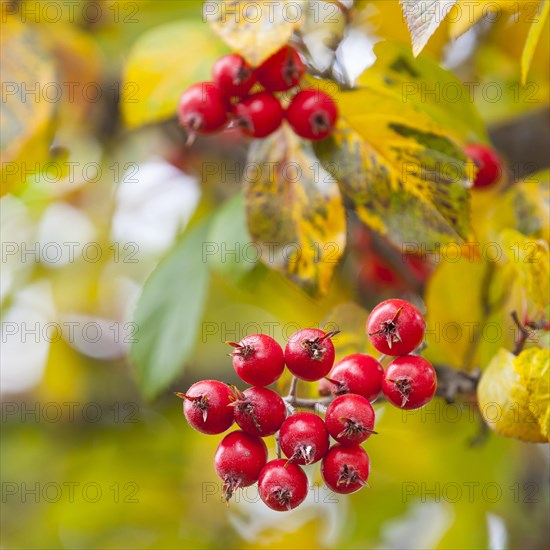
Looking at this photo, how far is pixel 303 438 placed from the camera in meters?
0.94

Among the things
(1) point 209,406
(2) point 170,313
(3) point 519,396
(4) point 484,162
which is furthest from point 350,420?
(2) point 170,313

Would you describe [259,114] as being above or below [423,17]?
below

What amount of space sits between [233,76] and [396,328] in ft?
1.78

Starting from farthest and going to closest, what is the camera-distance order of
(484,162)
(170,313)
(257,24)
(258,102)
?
(170,313) → (484,162) → (258,102) → (257,24)

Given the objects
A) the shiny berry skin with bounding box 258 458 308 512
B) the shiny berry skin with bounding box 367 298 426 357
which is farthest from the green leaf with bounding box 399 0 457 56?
the shiny berry skin with bounding box 258 458 308 512

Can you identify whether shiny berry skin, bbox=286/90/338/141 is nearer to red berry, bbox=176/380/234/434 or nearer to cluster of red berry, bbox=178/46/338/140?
cluster of red berry, bbox=178/46/338/140

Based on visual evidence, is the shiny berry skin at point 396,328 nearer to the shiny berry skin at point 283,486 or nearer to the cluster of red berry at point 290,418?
the cluster of red berry at point 290,418

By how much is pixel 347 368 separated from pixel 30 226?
1.81 metres

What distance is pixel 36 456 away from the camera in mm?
2717

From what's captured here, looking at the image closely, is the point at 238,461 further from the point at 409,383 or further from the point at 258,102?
the point at 258,102

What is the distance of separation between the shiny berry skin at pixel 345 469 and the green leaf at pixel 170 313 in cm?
77

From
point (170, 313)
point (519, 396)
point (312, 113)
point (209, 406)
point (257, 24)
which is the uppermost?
point (257, 24)

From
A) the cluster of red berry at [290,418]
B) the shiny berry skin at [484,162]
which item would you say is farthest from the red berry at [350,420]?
the shiny berry skin at [484,162]

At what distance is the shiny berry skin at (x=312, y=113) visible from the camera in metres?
1.29
